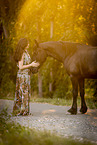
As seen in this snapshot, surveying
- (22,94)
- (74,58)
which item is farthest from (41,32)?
(22,94)

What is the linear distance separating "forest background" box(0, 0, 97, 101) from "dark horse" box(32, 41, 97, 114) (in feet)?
10.9

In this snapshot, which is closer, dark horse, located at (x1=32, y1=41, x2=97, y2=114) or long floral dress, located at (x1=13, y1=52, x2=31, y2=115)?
long floral dress, located at (x1=13, y1=52, x2=31, y2=115)

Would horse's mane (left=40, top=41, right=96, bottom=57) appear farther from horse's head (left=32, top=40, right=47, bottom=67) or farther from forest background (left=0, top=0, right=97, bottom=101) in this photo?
forest background (left=0, top=0, right=97, bottom=101)

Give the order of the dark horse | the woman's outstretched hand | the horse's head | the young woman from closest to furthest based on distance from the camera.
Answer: the young woman → the woman's outstretched hand → the dark horse → the horse's head

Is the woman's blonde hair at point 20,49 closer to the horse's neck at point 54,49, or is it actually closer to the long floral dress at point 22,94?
the long floral dress at point 22,94

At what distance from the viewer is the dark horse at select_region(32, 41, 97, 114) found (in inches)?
238

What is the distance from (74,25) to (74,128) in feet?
20.8

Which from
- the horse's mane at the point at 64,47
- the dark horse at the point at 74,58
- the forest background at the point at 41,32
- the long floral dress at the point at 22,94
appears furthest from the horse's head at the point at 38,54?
the forest background at the point at 41,32

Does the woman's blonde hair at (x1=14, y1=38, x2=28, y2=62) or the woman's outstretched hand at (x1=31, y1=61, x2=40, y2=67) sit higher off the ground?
the woman's blonde hair at (x1=14, y1=38, x2=28, y2=62)

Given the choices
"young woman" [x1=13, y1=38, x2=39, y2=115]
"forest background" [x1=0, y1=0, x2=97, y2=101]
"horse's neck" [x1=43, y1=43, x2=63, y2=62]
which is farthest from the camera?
"forest background" [x1=0, y1=0, x2=97, y2=101]

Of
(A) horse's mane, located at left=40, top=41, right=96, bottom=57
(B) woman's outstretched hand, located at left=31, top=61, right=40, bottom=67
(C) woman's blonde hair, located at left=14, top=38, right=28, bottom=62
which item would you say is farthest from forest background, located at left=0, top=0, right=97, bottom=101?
(C) woman's blonde hair, located at left=14, top=38, right=28, bottom=62

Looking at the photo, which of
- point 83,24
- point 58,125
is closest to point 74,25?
point 83,24

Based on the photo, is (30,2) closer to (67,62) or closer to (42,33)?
(42,33)

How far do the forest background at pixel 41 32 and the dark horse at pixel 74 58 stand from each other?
10.9ft
